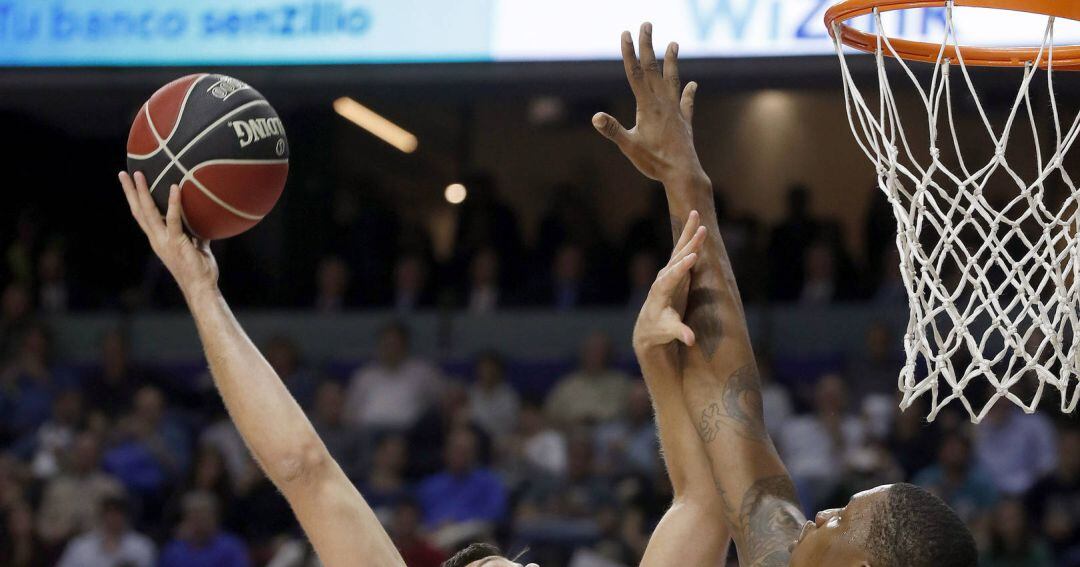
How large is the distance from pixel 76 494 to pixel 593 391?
2.95m

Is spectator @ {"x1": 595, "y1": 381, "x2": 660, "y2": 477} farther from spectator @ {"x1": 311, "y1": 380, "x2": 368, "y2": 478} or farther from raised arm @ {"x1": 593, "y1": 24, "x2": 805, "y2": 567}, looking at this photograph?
raised arm @ {"x1": 593, "y1": 24, "x2": 805, "y2": 567}

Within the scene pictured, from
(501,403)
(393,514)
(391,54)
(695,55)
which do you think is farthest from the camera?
(501,403)

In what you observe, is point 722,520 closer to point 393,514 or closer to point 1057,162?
point 1057,162

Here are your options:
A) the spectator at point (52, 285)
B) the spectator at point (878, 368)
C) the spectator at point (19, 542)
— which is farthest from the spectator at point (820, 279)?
the spectator at point (52, 285)

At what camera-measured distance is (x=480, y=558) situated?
8.76 ft

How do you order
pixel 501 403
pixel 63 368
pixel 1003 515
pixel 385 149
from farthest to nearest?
pixel 385 149
pixel 63 368
pixel 501 403
pixel 1003 515

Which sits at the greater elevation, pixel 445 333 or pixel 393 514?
pixel 445 333

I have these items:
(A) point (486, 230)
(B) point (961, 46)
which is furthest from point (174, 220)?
(A) point (486, 230)

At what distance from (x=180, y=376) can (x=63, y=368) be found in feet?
2.42

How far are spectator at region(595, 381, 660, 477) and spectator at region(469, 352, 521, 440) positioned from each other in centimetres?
61

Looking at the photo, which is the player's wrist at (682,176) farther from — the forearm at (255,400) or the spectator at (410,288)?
the spectator at (410,288)

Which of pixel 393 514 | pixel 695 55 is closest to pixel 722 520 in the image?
pixel 695 55

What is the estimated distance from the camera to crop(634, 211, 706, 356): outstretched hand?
251cm

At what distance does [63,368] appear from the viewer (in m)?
8.68
